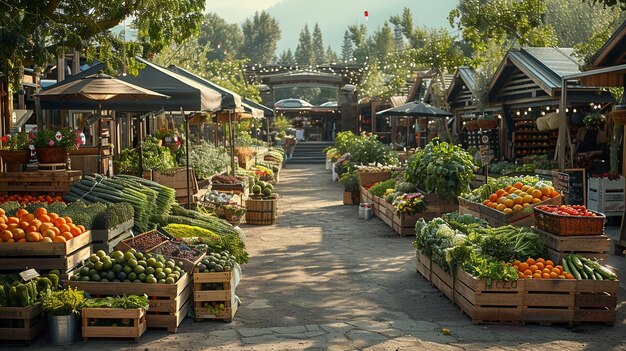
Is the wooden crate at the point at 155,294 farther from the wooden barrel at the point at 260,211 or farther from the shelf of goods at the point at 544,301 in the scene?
the wooden barrel at the point at 260,211

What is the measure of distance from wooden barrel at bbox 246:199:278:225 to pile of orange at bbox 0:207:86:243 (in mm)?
7670

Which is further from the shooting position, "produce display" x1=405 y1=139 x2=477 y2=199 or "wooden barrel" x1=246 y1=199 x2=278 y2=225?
"wooden barrel" x1=246 y1=199 x2=278 y2=225

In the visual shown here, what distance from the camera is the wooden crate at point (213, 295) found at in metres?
7.86

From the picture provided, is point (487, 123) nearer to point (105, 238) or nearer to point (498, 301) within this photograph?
point (498, 301)

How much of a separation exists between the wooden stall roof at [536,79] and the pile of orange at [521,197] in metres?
6.26

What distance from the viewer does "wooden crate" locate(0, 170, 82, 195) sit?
10.9m

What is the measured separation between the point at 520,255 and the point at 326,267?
341cm

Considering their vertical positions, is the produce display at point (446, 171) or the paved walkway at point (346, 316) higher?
the produce display at point (446, 171)

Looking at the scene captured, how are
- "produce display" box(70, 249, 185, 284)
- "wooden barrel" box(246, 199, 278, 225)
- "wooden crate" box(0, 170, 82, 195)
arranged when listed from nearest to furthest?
"produce display" box(70, 249, 185, 284)
"wooden crate" box(0, 170, 82, 195)
"wooden barrel" box(246, 199, 278, 225)

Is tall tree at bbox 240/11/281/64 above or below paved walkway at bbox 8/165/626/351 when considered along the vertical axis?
above

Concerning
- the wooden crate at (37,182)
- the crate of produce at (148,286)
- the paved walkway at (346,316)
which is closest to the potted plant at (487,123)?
the paved walkway at (346,316)

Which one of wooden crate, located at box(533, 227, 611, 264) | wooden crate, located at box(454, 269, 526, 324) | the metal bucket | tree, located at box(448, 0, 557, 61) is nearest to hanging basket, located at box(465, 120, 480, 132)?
tree, located at box(448, 0, 557, 61)

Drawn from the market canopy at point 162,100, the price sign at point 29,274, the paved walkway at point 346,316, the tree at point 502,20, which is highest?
the tree at point 502,20

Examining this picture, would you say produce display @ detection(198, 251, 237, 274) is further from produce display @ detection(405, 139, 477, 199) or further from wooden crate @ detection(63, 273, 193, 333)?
produce display @ detection(405, 139, 477, 199)
